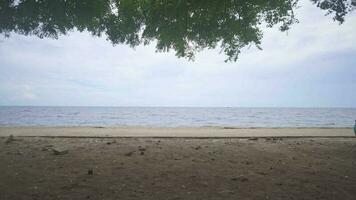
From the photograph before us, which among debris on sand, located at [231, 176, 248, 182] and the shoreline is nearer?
debris on sand, located at [231, 176, 248, 182]

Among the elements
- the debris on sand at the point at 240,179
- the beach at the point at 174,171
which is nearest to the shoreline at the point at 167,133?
the beach at the point at 174,171

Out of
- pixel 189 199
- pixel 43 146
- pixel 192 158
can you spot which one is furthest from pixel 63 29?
pixel 189 199

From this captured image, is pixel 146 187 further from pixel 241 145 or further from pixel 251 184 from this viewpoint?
pixel 241 145

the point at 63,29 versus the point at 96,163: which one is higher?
the point at 63,29

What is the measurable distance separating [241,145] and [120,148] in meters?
3.85

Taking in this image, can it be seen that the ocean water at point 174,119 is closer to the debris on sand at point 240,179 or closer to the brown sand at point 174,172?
the brown sand at point 174,172

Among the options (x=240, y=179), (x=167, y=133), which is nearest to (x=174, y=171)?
(x=240, y=179)

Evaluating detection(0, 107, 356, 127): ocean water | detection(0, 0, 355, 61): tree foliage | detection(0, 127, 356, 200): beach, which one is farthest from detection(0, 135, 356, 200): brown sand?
detection(0, 107, 356, 127): ocean water

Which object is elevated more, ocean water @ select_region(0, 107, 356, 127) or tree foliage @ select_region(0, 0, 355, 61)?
tree foliage @ select_region(0, 0, 355, 61)

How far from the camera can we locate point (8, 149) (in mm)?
9500

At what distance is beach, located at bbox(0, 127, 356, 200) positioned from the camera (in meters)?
5.94

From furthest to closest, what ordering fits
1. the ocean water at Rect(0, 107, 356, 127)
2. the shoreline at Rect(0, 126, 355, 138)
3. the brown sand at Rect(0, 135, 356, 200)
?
the ocean water at Rect(0, 107, 356, 127), the shoreline at Rect(0, 126, 355, 138), the brown sand at Rect(0, 135, 356, 200)

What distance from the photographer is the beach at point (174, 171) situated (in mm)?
5943

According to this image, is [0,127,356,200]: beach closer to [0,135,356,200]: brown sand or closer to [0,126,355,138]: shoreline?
[0,135,356,200]: brown sand
